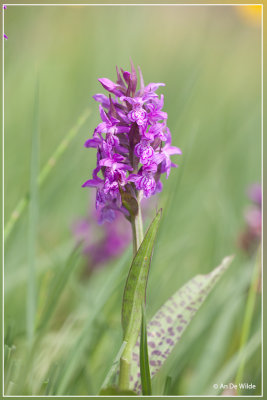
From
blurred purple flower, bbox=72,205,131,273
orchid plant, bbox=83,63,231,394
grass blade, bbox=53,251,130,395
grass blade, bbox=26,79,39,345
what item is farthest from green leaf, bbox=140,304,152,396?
blurred purple flower, bbox=72,205,131,273

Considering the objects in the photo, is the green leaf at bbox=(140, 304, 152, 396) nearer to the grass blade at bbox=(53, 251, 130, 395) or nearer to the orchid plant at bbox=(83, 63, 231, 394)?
the orchid plant at bbox=(83, 63, 231, 394)

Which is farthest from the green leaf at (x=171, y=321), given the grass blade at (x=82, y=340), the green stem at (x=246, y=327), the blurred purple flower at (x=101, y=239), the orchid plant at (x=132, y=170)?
the blurred purple flower at (x=101, y=239)

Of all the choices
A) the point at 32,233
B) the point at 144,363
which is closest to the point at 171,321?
the point at 144,363

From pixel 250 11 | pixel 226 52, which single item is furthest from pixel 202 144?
pixel 250 11

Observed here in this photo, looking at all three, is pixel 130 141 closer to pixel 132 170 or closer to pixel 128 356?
pixel 132 170

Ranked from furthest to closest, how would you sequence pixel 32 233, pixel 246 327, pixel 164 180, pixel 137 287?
pixel 164 180 → pixel 246 327 → pixel 32 233 → pixel 137 287

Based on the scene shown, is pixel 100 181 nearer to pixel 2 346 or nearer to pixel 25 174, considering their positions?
pixel 2 346
